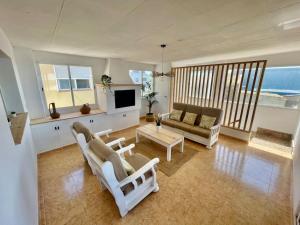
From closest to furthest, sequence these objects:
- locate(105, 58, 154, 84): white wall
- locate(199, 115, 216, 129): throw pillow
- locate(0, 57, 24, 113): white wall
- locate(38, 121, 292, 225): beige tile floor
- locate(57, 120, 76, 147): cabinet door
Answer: locate(38, 121, 292, 225): beige tile floor < locate(0, 57, 24, 113): white wall < locate(57, 120, 76, 147): cabinet door < locate(199, 115, 216, 129): throw pillow < locate(105, 58, 154, 84): white wall

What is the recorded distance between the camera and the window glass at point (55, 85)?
3359 mm

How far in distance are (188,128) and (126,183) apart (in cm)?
247

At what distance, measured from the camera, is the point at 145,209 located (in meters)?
1.76

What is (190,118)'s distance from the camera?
387 centimetres

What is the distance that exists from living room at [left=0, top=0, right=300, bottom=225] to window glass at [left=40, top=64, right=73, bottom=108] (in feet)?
0.08

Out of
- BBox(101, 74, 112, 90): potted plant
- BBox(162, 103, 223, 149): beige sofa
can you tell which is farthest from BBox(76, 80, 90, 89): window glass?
BBox(162, 103, 223, 149): beige sofa

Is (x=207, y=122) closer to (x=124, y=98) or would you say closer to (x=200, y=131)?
(x=200, y=131)

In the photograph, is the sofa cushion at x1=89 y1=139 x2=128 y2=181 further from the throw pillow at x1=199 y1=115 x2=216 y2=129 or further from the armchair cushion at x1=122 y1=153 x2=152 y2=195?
the throw pillow at x1=199 y1=115 x2=216 y2=129

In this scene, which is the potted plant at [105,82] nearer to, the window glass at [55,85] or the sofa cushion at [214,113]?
the window glass at [55,85]

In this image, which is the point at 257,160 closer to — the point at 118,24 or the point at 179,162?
the point at 179,162

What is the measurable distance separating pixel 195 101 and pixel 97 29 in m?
3.98

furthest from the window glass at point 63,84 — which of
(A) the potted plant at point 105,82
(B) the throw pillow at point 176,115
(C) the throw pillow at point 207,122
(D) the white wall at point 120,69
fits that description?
(C) the throw pillow at point 207,122

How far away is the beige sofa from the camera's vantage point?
3.29 m

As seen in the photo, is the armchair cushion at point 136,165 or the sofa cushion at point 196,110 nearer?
the armchair cushion at point 136,165
